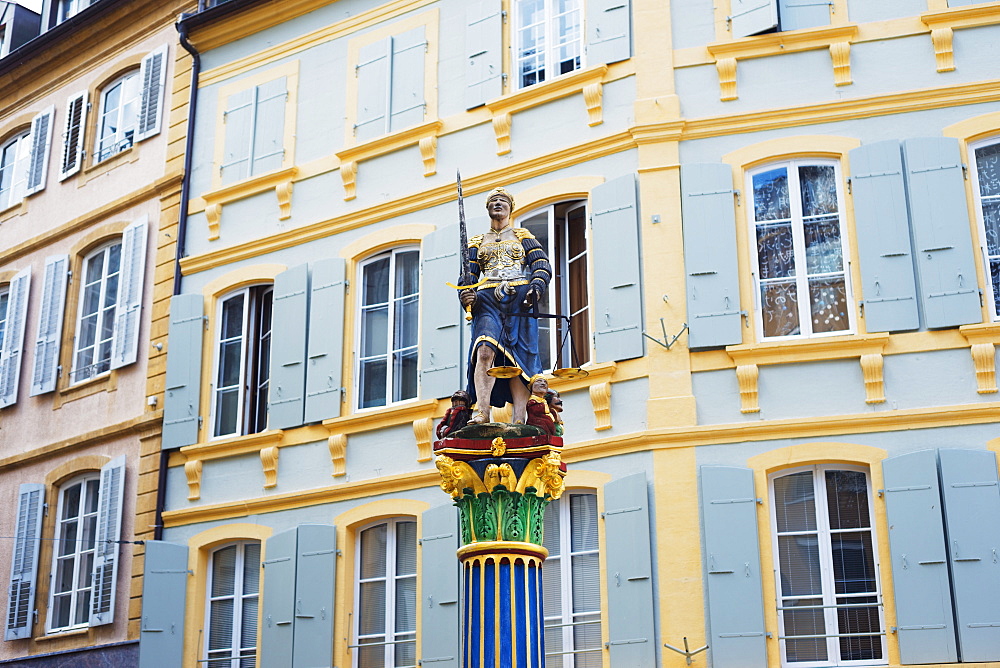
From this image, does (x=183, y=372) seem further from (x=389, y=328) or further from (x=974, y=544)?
(x=974, y=544)

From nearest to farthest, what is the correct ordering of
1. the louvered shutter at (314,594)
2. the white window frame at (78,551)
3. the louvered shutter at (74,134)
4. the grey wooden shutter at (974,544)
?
the grey wooden shutter at (974,544), the louvered shutter at (314,594), the white window frame at (78,551), the louvered shutter at (74,134)

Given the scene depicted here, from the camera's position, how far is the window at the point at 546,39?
54.7 ft

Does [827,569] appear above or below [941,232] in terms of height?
below

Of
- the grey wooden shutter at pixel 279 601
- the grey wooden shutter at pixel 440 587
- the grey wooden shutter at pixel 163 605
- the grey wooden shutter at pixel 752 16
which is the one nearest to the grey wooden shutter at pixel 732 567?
the grey wooden shutter at pixel 440 587

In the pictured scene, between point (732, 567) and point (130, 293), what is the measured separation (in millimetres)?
9612

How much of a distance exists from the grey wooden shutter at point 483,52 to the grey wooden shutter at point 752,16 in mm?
2839

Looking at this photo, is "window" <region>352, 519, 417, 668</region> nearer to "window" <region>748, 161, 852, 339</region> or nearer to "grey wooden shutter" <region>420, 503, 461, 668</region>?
"grey wooden shutter" <region>420, 503, 461, 668</region>

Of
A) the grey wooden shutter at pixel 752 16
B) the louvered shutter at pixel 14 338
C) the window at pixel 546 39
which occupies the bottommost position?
the louvered shutter at pixel 14 338

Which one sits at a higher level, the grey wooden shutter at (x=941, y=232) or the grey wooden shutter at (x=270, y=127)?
the grey wooden shutter at (x=270, y=127)

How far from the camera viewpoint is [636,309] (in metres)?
14.7

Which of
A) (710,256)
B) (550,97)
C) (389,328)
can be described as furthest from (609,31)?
(389,328)

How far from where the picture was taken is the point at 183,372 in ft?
59.5

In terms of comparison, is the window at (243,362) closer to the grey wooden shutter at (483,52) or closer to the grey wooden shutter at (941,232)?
the grey wooden shutter at (483,52)

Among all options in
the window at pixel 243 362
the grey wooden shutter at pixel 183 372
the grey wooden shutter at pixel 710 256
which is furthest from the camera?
the grey wooden shutter at pixel 183 372
